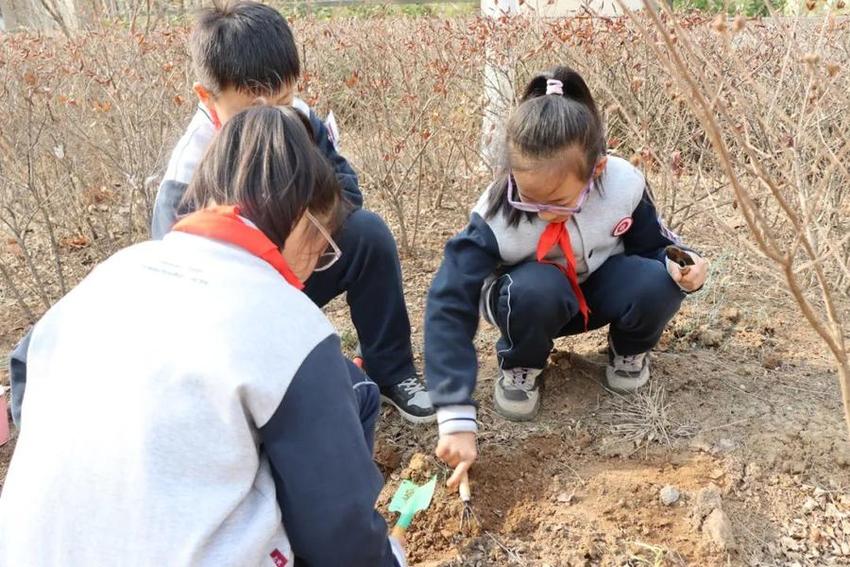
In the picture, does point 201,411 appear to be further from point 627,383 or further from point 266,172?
point 627,383

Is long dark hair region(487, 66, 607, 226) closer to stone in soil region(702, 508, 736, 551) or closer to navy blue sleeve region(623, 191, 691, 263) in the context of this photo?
navy blue sleeve region(623, 191, 691, 263)

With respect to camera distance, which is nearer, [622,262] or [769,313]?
[622,262]

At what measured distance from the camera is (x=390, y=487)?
6.51 ft

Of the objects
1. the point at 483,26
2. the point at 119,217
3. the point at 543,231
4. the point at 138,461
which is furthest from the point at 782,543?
the point at 119,217

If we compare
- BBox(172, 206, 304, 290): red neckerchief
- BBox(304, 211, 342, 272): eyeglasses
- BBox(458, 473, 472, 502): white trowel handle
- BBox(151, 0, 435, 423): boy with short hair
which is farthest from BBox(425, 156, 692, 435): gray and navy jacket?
BBox(172, 206, 304, 290): red neckerchief

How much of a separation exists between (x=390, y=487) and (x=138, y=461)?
109cm

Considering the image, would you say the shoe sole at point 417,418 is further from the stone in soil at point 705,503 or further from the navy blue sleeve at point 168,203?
the navy blue sleeve at point 168,203

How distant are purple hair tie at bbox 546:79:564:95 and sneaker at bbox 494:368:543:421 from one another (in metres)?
0.79

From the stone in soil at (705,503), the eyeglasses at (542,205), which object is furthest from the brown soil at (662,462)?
the eyeglasses at (542,205)

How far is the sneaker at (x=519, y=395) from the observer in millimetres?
2180

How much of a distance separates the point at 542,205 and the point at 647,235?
44cm

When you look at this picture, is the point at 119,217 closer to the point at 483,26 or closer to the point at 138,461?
the point at 483,26

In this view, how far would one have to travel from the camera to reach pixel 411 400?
7.32 feet

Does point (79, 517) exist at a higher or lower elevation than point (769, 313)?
higher
